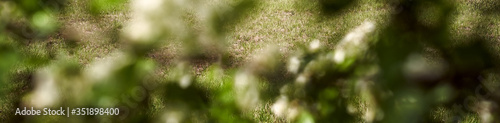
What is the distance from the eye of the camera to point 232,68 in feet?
3.26

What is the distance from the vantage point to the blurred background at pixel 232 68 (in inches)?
29.6

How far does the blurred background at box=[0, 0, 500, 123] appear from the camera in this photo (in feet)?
2.47

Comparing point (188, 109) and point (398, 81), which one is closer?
point (398, 81)

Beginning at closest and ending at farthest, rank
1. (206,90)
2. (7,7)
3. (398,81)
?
1. (398,81)
2. (7,7)
3. (206,90)

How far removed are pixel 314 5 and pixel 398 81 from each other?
24cm

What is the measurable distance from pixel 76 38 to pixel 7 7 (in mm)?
114

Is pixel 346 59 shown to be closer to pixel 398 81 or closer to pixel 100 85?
pixel 398 81

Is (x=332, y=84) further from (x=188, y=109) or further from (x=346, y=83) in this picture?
(x=188, y=109)

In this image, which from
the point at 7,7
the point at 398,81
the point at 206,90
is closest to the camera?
the point at 398,81

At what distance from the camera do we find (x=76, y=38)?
34.3 inches

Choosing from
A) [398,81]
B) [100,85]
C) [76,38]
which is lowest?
[398,81]

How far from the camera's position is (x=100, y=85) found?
2.49ft

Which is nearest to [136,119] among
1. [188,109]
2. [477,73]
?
[188,109]

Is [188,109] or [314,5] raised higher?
[314,5]
